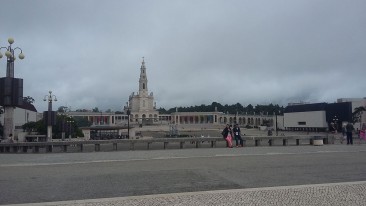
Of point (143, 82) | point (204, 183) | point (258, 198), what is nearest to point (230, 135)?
point (204, 183)

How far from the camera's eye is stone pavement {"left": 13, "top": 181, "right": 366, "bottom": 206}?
7.73 metres

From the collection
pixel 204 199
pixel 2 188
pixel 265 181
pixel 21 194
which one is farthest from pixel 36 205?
pixel 265 181

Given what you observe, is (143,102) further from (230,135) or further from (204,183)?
(204,183)

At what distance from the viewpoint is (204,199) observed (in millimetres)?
7992

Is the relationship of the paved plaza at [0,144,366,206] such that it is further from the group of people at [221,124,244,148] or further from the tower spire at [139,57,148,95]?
the tower spire at [139,57,148,95]

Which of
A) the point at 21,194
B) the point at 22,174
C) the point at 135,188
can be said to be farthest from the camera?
the point at 22,174

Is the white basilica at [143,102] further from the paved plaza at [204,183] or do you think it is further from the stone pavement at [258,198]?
the stone pavement at [258,198]

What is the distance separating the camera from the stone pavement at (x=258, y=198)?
25.4ft

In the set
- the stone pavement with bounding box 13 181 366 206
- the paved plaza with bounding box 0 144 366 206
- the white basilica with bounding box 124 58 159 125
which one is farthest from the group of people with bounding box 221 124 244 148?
the white basilica with bounding box 124 58 159 125

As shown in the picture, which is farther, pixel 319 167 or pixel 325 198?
pixel 319 167

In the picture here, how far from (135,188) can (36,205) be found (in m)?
2.57

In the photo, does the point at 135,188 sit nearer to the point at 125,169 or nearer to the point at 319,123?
the point at 125,169

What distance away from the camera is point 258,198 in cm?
811

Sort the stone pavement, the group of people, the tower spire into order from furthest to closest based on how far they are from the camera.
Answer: the tower spire → the group of people → the stone pavement
